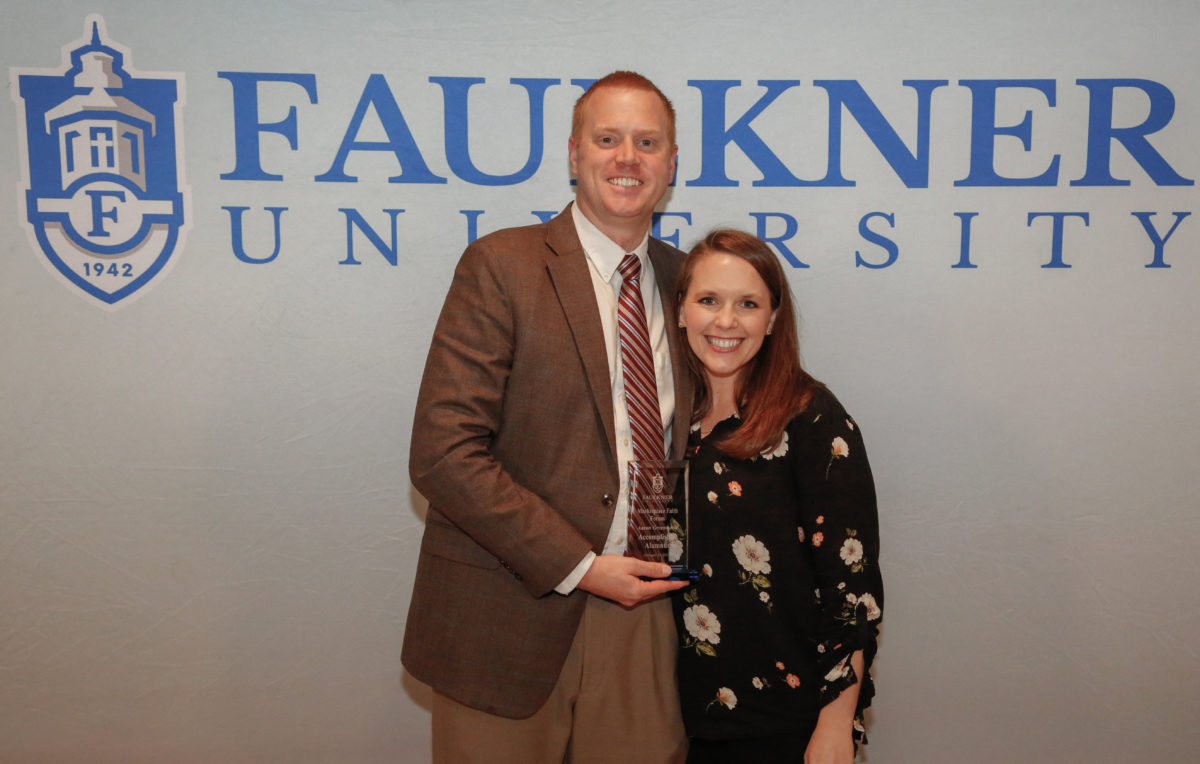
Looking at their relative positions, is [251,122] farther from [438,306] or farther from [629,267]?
[629,267]

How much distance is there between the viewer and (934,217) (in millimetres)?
2402

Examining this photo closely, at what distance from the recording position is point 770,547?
5.50 ft

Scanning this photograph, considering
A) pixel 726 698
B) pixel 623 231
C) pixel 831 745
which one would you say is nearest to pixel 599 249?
pixel 623 231

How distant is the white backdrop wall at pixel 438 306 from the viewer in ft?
7.72

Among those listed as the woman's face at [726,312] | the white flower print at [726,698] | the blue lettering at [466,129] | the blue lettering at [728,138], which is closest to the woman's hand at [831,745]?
the white flower print at [726,698]

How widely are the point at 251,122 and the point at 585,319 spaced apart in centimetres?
121

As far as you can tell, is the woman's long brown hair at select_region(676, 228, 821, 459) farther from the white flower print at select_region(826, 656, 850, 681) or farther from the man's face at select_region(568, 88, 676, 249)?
the white flower print at select_region(826, 656, 850, 681)

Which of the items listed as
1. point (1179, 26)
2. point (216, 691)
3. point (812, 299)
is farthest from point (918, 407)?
point (216, 691)

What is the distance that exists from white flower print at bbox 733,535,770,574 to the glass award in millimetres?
96

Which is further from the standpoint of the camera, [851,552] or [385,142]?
[385,142]

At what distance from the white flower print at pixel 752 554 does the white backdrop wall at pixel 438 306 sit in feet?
3.00

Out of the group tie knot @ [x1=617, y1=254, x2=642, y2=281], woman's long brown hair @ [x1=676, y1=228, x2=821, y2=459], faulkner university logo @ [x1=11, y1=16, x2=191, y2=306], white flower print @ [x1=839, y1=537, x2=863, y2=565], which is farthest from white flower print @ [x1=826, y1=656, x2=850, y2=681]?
faulkner university logo @ [x1=11, y1=16, x2=191, y2=306]

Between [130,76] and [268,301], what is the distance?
0.67 m

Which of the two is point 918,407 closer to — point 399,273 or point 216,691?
point 399,273
